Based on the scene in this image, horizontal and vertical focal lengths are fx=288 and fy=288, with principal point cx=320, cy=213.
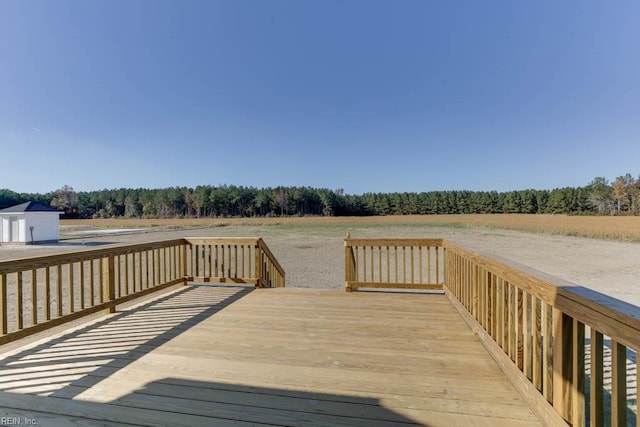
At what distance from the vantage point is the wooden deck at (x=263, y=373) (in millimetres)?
1766

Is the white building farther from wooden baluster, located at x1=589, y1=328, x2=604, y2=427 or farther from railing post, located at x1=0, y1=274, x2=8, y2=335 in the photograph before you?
wooden baluster, located at x1=589, y1=328, x2=604, y2=427

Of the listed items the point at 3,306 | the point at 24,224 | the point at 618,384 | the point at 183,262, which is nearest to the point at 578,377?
the point at 618,384

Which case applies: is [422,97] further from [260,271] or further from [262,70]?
[260,271]

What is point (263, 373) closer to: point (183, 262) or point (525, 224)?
point (183, 262)

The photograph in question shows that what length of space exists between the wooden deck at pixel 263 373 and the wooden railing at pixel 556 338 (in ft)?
0.65

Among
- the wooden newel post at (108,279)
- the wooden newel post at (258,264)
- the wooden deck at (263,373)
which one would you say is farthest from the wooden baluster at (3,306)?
the wooden newel post at (258,264)

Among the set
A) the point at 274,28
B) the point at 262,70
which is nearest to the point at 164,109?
the point at 262,70

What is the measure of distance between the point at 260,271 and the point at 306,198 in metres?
71.5

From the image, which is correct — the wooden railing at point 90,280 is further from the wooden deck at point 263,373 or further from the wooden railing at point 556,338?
the wooden railing at point 556,338

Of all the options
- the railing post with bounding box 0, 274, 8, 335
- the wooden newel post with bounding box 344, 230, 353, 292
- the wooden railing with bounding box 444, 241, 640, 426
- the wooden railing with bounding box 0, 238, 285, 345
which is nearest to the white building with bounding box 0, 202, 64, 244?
the wooden railing with bounding box 0, 238, 285, 345

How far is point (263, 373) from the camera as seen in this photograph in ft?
7.43

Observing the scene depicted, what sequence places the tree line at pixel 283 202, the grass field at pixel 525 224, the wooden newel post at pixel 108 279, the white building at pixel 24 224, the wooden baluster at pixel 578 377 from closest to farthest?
the wooden baluster at pixel 578 377
the wooden newel post at pixel 108 279
the white building at pixel 24 224
the grass field at pixel 525 224
the tree line at pixel 283 202

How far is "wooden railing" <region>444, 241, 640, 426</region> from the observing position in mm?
1062

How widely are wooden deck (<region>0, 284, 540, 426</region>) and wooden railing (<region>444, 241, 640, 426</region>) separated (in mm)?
199
